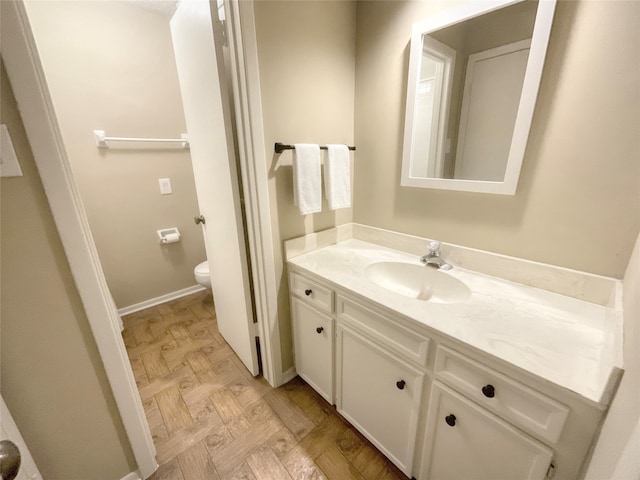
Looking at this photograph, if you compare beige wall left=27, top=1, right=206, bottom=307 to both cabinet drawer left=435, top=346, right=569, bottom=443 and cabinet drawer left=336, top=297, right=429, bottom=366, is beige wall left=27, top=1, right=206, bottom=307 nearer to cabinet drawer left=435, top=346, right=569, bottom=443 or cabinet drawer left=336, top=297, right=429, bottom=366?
cabinet drawer left=336, top=297, right=429, bottom=366

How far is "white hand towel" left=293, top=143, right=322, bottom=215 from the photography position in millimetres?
1199

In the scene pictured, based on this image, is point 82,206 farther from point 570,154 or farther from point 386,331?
point 570,154

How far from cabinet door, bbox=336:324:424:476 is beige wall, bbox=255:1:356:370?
1.47 ft

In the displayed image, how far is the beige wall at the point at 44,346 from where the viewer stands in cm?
70

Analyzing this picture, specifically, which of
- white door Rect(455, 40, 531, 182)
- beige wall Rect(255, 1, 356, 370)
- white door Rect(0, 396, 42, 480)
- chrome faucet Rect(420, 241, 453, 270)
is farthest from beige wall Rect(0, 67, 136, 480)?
white door Rect(455, 40, 531, 182)

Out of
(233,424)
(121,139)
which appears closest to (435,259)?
(233,424)

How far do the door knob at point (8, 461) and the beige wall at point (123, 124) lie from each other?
6.55 ft

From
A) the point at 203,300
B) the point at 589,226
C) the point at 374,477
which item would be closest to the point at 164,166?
the point at 203,300

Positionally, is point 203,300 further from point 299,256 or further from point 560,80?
point 560,80

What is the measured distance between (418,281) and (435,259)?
0.13 meters

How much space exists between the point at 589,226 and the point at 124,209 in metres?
2.77

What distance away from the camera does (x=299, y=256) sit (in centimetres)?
139

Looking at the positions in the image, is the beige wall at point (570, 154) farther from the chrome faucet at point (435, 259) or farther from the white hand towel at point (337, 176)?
the white hand towel at point (337, 176)

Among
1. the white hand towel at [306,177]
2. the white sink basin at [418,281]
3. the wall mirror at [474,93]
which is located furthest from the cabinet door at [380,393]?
the wall mirror at [474,93]
